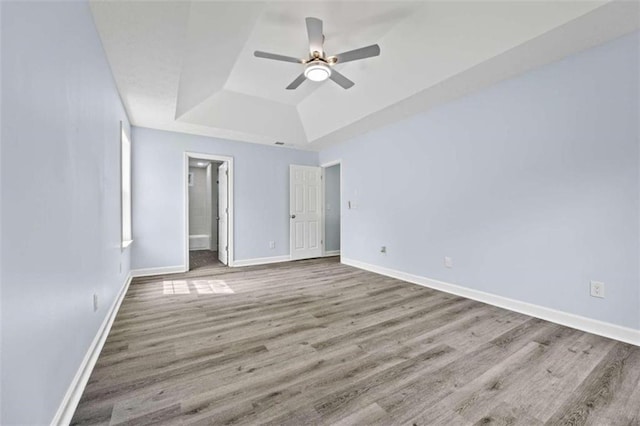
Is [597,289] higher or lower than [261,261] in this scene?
higher

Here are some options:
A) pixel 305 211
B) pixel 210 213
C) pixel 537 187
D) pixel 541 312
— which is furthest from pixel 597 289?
pixel 210 213

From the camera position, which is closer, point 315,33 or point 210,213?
point 315,33

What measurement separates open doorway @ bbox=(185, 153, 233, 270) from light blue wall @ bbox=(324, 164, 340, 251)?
228cm

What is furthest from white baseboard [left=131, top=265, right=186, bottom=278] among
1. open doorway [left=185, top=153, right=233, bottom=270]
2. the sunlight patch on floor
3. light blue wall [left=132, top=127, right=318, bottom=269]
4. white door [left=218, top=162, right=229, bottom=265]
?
white door [left=218, top=162, right=229, bottom=265]

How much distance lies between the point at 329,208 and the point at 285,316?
4.03 m

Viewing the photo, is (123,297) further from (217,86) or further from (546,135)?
(546,135)

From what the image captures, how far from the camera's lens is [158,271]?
4516 mm

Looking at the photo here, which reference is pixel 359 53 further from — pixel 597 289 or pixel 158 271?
pixel 158 271

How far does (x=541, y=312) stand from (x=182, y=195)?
519 cm

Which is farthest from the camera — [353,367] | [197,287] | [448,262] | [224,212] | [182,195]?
[224,212]

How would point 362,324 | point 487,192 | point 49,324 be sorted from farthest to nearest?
point 487,192 < point 362,324 < point 49,324

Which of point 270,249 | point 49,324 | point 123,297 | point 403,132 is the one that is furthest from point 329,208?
point 49,324

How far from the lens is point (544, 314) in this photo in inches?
105

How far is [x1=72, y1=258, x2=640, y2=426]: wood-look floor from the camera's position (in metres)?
1.44
